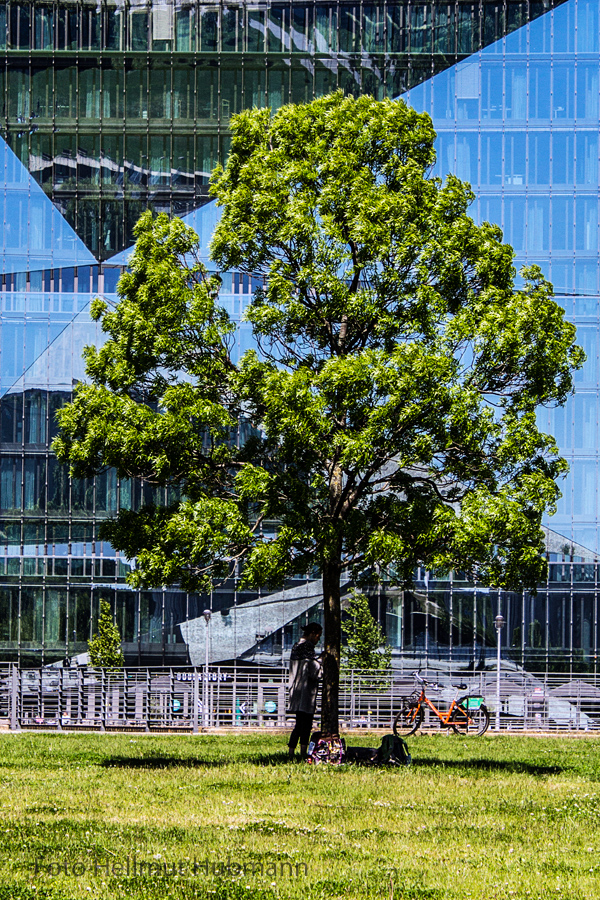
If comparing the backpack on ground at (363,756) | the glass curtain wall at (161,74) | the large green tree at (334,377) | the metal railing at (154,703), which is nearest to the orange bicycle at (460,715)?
the metal railing at (154,703)

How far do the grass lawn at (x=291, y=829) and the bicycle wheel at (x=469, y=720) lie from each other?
9.66 meters

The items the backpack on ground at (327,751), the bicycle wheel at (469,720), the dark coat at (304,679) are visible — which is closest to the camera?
the backpack on ground at (327,751)

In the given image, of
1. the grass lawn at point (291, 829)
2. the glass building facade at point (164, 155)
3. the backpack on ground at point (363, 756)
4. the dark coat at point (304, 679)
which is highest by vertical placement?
the glass building facade at point (164, 155)

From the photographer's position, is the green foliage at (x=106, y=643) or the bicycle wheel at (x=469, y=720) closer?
the bicycle wheel at (x=469, y=720)

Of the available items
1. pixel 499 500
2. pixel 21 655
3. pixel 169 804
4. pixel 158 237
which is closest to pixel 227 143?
pixel 21 655

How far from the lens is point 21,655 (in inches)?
2098

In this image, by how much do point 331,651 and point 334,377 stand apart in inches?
171

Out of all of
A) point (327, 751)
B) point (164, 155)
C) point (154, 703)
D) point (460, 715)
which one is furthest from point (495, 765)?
point (164, 155)

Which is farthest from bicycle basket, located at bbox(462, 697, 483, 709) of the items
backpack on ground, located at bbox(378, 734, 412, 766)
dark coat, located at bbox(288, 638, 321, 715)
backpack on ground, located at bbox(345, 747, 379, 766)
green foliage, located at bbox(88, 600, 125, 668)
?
green foliage, located at bbox(88, 600, 125, 668)

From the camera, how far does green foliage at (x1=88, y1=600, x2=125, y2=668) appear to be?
2003 inches

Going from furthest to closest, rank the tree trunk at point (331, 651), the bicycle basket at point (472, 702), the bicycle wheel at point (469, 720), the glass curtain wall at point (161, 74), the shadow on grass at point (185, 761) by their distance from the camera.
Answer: the glass curtain wall at point (161, 74)
the bicycle basket at point (472, 702)
the bicycle wheel at point (469, 720)
the tree trunk at point (331, 651)
the shadow on grass at point (185, 761)

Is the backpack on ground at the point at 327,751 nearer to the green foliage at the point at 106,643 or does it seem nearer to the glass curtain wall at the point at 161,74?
the green foliage at the point at 106,643

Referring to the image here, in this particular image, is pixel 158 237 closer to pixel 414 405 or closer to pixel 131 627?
pixel 414 405

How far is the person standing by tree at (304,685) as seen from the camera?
17359mm
